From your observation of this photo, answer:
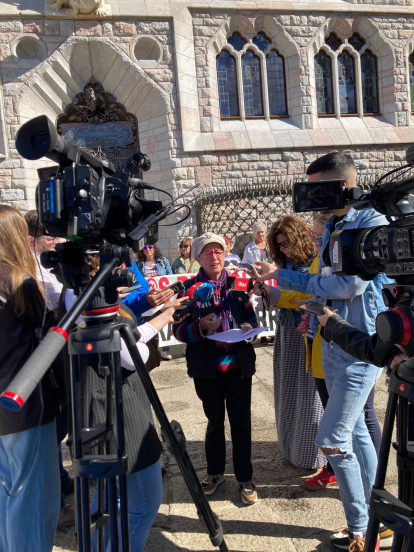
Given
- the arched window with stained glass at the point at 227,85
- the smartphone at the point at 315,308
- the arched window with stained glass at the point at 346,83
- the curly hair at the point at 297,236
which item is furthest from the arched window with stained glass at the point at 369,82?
the smartphone at the point at 315,308

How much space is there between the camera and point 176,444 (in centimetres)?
162

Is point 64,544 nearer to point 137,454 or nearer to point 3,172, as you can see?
point 137,454

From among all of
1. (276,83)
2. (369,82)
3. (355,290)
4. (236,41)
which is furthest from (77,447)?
(369,82)

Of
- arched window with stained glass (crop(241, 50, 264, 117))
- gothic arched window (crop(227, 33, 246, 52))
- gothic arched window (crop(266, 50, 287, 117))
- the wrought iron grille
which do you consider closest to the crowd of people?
the wrought iron grille

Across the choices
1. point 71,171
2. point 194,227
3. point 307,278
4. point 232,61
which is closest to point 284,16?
point 232,61

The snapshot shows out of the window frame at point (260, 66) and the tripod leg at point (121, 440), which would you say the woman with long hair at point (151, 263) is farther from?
the window frame at point (260, 66)

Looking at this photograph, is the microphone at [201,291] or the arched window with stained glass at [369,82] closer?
the microphone at [201,291]

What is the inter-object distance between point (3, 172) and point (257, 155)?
5.91 metres

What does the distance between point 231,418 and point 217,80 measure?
9932 millimetres

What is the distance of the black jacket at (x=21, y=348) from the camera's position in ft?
6.12

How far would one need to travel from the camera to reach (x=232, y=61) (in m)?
11.2

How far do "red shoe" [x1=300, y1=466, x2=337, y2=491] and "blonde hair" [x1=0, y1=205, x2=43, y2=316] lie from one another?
2.15 metres

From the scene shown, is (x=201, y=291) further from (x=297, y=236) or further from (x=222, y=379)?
(x=297, y=236)

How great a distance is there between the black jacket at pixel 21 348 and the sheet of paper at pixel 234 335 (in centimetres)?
110
